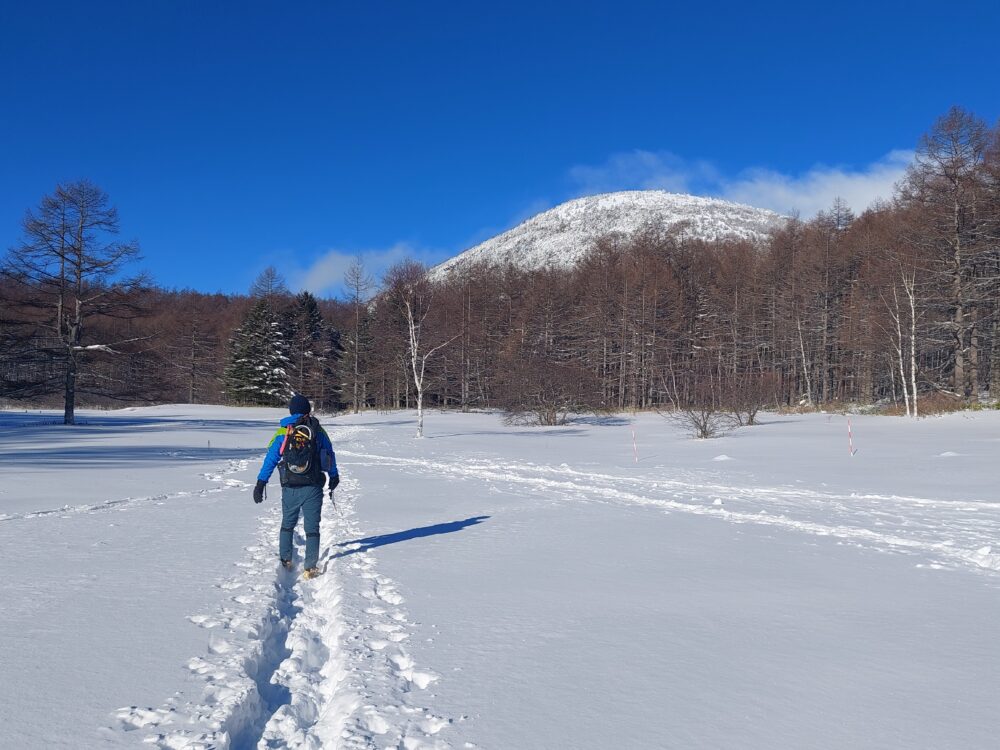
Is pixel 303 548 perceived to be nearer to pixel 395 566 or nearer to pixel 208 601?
pixel 395 566

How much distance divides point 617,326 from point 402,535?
38.8 m

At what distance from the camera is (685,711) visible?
11.4 ft

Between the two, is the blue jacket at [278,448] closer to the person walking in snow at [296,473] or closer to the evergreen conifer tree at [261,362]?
the person walking in snow at [296,473]

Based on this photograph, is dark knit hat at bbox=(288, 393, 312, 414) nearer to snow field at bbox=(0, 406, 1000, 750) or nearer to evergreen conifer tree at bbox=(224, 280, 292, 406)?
snow field at bbox=(0, 406, 1000, 750)

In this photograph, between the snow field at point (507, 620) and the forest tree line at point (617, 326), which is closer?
the snow field at point (507, 620)

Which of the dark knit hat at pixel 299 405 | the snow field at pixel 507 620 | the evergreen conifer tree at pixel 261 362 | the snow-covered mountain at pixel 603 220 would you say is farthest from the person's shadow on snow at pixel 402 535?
the snow-covered mountain at pixel 603 220

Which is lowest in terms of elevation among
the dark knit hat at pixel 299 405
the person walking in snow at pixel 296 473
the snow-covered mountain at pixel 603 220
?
the person walking in snow at pixel 296 473

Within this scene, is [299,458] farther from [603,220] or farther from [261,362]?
[603,220]

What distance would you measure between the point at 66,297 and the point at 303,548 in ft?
95.6

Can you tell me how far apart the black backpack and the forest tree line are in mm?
18747

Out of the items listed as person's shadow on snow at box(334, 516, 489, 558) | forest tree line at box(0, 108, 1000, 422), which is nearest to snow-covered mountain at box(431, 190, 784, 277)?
forest tree line at box(0, 108, 1000, 422)

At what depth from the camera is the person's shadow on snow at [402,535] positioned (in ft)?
25.1

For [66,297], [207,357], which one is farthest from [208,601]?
[207,357]

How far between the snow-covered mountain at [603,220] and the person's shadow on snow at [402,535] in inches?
Answer: 4012
